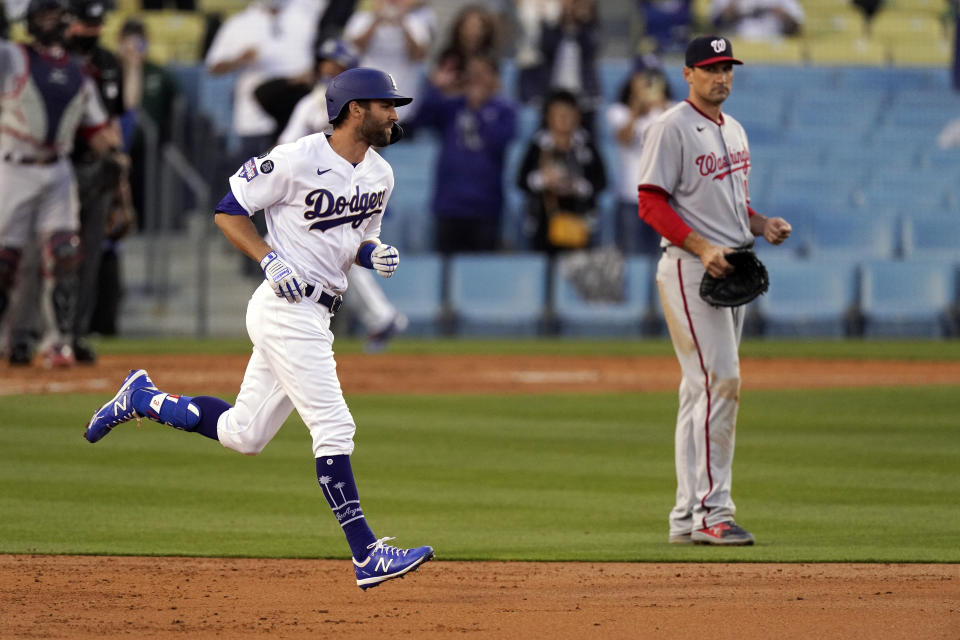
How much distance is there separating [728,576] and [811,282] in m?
13.1

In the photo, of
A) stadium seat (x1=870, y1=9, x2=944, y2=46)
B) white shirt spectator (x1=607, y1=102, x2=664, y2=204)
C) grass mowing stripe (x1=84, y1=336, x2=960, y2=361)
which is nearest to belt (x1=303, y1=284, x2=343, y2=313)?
grass mowing stripe (x1=84, y1=336, x2=960, y2=361)

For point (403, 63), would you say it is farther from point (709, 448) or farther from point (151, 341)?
point (709, 448)

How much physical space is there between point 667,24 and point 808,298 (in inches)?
202

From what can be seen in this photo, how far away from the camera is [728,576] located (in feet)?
22.2

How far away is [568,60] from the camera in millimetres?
20688

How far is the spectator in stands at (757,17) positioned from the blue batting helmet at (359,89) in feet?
56.0

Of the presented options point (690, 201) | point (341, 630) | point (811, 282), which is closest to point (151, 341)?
point (811, 282)

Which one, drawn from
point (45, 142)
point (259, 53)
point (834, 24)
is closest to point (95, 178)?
point (45, 142)

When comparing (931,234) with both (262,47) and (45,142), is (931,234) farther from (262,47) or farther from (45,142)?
(45,142)

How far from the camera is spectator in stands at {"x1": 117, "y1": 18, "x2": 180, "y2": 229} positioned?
18.9m

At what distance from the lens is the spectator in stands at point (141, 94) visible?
1891 cm

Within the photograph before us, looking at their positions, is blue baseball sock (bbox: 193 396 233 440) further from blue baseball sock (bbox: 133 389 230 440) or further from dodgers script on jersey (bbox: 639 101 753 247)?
dodgers script on jersey (bbox: 639 101 753 247)

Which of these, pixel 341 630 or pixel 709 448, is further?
pixel 709 448

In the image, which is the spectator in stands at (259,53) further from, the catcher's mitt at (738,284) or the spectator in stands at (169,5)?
the catcher's mitt at (738,284)
